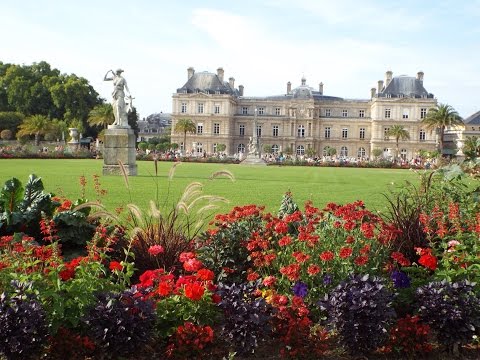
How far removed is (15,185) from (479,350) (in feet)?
16.3

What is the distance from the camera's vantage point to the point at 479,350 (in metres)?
4.01

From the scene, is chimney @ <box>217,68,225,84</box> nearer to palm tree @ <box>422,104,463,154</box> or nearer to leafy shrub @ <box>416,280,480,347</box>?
palm tree @ <box>422,104,463,154</box>

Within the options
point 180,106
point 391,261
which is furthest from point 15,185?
point 180,106

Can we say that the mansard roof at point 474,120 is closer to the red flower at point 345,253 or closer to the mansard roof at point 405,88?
the mansard roof at point 405,88

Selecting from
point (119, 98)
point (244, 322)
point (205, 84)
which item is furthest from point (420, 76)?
point (244, 322)

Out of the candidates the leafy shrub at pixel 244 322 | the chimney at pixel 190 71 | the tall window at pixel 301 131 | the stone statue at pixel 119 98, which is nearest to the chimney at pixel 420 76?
the tall window at pixel 301 131

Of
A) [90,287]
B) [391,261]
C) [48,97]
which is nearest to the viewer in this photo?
[90,287]

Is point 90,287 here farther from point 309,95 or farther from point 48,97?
point 309,95

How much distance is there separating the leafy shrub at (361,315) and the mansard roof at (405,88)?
272 ft

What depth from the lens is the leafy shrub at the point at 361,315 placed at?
3652 mm

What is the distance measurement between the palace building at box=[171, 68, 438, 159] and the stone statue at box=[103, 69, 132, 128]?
2395 inches

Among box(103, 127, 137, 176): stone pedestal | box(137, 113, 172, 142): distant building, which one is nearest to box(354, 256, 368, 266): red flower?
box(103, 127, 137, 176): stone pedestal

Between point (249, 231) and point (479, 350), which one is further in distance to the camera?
point (249, 231)

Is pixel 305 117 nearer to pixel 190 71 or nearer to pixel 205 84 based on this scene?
pixel 205 84
